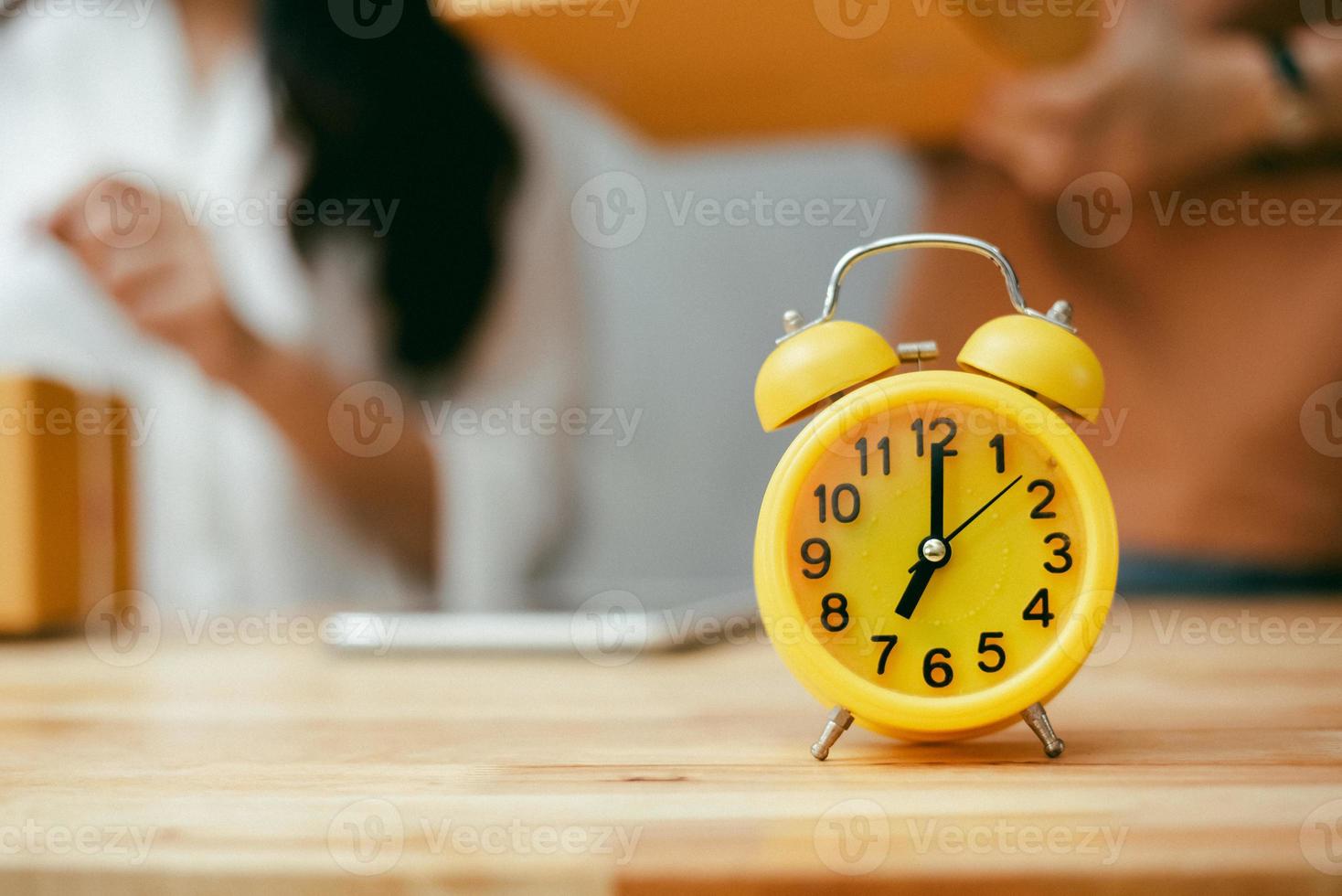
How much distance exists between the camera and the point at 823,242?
174 centimetres

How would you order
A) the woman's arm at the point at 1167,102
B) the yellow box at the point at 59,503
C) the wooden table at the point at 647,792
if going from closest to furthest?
the wooden table at the point at 647,792 → the yellow box at the point at 59,503 → the woman's arm at the point at 1167,102

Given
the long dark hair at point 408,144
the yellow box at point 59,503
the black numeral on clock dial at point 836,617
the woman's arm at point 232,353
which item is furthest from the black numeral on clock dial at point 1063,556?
the long dark hair at point 408,144

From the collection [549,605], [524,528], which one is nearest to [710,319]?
[524,528]

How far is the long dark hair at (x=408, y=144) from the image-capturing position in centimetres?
173

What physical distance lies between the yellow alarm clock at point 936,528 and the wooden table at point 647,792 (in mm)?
38

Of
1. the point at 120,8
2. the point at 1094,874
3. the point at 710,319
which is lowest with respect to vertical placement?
the point at 710,319

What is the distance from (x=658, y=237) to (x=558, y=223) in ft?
0.58

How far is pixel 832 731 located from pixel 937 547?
0.11 m

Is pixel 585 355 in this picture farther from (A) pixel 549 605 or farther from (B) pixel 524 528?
(A) pixel 549 605

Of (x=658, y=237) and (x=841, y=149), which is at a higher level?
(x=841, y=149)

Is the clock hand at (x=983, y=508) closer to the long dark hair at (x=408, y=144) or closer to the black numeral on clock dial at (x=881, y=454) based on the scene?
the black numeral on clock dial at (x=881, y=454)

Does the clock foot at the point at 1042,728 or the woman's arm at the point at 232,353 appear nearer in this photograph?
the clock foot at the point at 1042,728

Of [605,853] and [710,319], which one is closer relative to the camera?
[605,853]

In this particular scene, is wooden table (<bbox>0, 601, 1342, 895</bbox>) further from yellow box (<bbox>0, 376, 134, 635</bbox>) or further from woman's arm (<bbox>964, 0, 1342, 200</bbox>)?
woman's arm (<bbox>964, 0, 1342, 200</bbox>)
